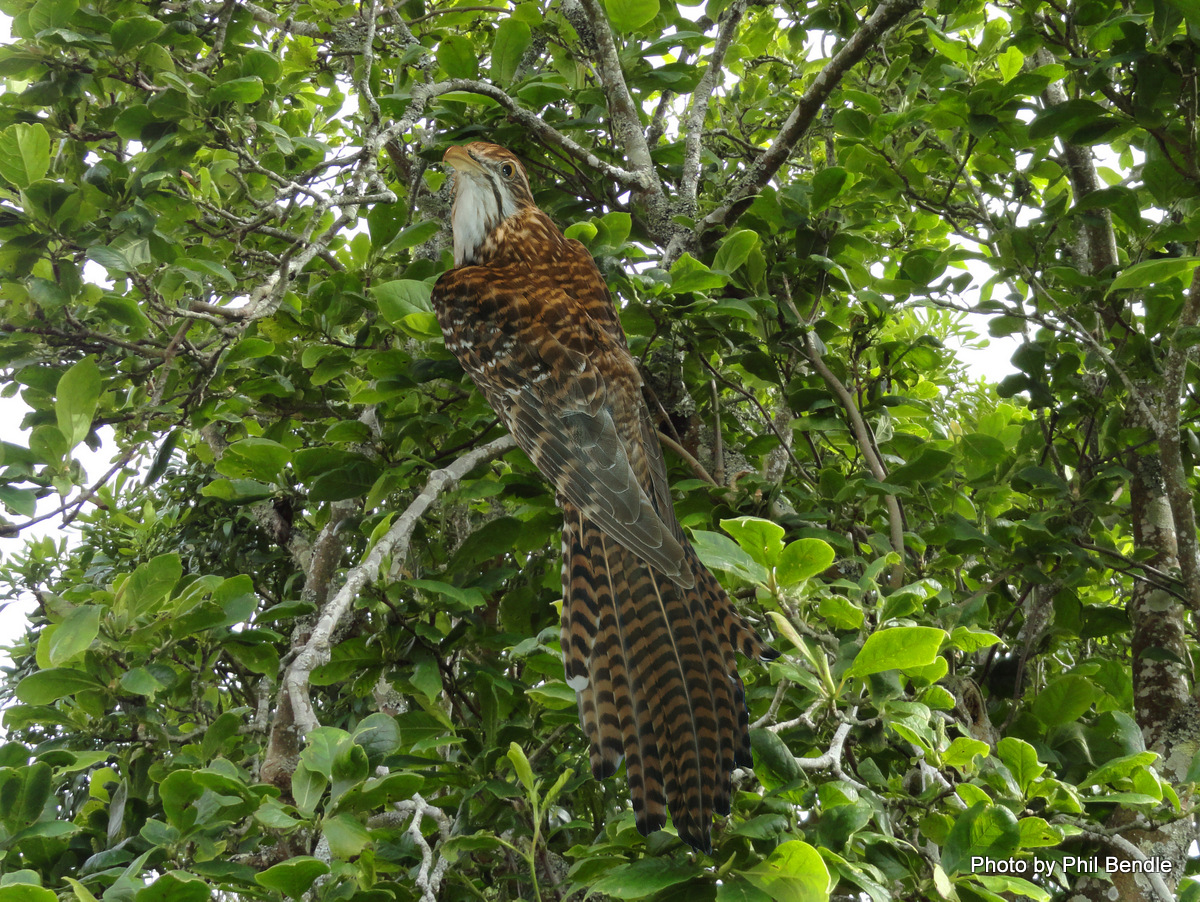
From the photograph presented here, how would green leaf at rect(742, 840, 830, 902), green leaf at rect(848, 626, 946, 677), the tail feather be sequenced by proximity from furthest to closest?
the tail feather → green leaf at rect(848, 626, 946, 677) → green leaf at rect(742, 840, 830, 902)

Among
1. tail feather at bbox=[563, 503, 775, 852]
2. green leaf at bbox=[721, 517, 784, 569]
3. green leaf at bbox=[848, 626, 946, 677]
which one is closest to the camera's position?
green leaf at bbox=[848, 626, 946, 677]

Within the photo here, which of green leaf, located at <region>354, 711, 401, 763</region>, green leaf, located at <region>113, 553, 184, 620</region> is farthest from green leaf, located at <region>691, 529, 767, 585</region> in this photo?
green leaf, located at <region>113, 553, 184, 620</region>

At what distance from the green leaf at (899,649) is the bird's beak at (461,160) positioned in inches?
83.4

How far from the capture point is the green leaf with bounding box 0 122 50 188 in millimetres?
2055

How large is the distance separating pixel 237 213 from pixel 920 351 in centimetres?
244

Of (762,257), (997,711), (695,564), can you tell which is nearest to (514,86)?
(762,257)

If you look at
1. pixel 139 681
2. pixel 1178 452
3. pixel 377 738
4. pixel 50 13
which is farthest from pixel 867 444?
pixel 50 13

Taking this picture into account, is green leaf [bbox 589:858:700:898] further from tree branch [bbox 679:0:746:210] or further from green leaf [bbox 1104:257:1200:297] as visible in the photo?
tree branch [bbox 679:0:746:210]

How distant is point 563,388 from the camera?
2.38 meters

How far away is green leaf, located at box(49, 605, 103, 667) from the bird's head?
1.81 m

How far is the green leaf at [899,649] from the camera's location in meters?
1.27

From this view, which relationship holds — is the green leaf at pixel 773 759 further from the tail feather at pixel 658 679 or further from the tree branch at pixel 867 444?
the tree branch at pixel 867 444

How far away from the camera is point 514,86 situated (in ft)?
9.18

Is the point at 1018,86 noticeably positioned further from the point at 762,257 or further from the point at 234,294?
the point at 234,294
